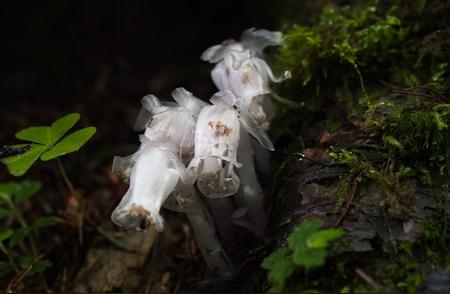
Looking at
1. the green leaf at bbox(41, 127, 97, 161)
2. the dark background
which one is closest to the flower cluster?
the green leaf at bbox(41, 127, 97, 161)

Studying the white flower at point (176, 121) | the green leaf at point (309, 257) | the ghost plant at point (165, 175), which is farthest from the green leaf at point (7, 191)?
the green leaf at point (309, 257)

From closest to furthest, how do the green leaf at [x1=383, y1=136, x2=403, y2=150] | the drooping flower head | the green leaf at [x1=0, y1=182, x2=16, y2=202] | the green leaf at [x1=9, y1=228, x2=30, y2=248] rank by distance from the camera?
the drooping flower head → the green leaf at [x1=383, y1=136, x2=403, y2=150] → the green leaf at [x1=9, y1=228, x2=30, y2=248] → the green leaf at [x1=0, y1=182, x2=16, y2=202]

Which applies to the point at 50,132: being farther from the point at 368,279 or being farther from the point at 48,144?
the point at 368,279

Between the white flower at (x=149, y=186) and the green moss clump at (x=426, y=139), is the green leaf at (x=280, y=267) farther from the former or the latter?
the green moss clump at (x=426, y=139)

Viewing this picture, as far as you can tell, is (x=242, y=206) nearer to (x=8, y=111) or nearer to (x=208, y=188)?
(x=208, y=188)

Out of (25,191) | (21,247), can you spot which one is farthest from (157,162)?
(21,247)

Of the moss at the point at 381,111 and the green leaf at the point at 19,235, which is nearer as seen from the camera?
the moss at the point at 381,111

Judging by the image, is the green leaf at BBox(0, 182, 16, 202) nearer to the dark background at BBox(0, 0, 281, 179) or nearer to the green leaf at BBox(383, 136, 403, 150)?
the dark background at BBox(0, 0, 281, 179)
